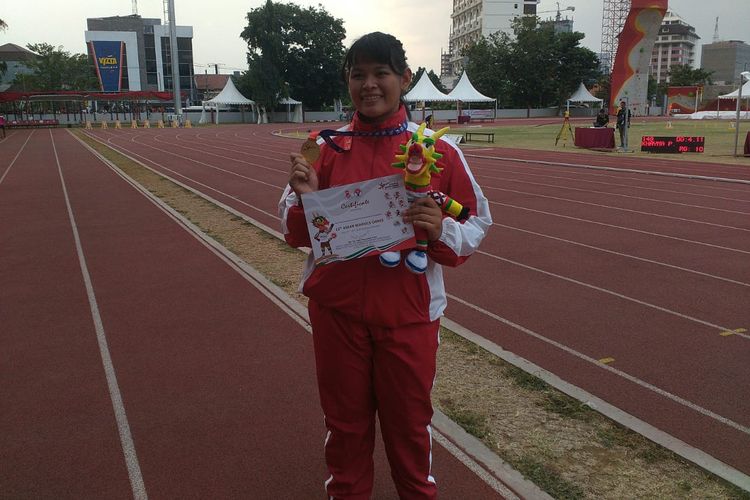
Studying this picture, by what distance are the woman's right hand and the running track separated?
90.7 inches

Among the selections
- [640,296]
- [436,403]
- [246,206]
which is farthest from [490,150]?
[436,403]

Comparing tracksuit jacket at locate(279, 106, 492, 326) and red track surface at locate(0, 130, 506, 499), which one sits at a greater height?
tracksuit jacket at locate(279, 106, 492, 326)

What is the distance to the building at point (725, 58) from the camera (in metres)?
140

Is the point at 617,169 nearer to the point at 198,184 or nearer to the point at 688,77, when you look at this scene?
the point at 198,184

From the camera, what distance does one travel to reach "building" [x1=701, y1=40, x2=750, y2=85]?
14038cm

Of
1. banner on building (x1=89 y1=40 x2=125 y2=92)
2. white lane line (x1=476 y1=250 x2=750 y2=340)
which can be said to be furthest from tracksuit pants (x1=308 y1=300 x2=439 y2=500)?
banner on building (x1=89 y1=40 x2=125 y2=92)

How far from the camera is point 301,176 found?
6.27ft

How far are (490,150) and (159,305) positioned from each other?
690 inches

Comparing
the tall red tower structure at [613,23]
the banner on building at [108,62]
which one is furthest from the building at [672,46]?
the banner on building at [108,62]

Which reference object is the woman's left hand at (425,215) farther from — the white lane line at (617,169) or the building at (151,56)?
the building at (151,56)

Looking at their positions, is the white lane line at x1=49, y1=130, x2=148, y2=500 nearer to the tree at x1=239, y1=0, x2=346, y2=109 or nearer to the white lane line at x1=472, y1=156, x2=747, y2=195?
the white lane line at x1=472, y1=156, x2=747, y2=195

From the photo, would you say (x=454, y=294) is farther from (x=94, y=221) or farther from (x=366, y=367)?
(x=94, y=221)

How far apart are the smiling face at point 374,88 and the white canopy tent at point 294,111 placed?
182 ft

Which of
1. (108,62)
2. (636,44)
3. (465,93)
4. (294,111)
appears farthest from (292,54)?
(636,44)
